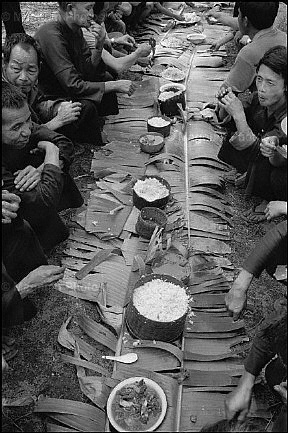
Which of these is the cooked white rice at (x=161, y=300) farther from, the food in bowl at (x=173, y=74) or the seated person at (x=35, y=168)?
the food in bowl at (x=173, y=74)

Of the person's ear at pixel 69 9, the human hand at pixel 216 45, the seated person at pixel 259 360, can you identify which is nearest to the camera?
the seated person at pixel 259 360

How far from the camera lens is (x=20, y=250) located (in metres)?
3.04

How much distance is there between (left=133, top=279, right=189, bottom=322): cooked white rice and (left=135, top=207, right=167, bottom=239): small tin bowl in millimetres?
607

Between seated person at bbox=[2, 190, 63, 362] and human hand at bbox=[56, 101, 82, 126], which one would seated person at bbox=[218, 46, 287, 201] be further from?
seated person at bbox=[2, 190, 63, 362]

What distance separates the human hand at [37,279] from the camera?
107 inches

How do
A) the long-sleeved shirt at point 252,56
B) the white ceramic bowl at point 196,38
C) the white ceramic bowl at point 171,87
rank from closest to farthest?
the long-sleeved shirt at point 252,56 < the white ceramic bowl at point 171,87 < the white ceramic bowl at point 196,38

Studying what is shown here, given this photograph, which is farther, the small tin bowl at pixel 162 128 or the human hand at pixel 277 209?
the small tin bowl at pixel 162 128

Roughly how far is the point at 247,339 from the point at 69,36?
9.66 ft

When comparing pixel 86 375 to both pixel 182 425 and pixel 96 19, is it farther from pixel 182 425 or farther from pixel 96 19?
pixel 96 19

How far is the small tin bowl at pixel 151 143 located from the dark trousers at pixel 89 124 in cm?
42

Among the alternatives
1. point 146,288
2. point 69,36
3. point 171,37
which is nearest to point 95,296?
point 146,288

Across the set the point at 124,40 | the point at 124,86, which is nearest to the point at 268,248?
the point at 124,86

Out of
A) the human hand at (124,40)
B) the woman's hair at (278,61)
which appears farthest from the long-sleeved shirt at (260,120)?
the human hand at (124,40)

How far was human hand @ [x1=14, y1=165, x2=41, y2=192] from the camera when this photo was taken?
302cm
